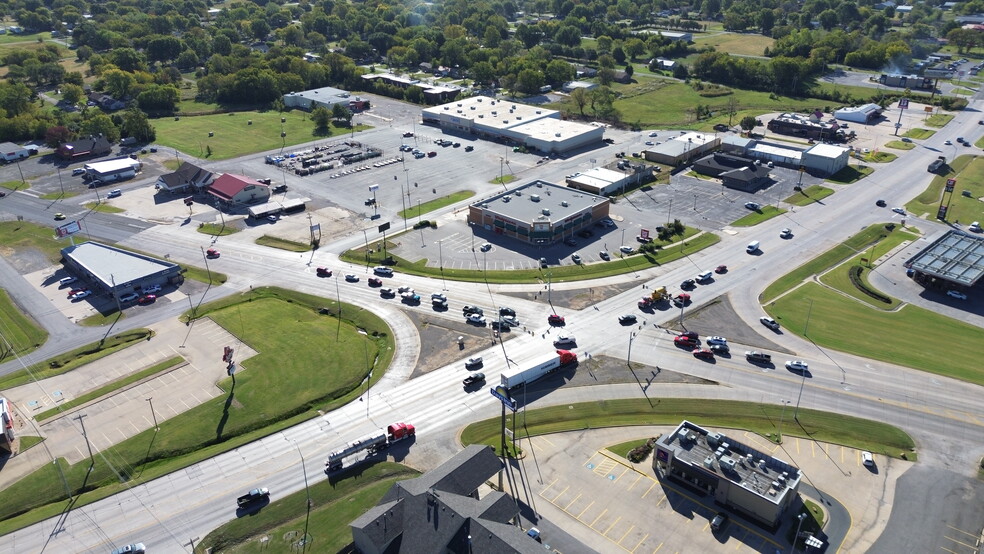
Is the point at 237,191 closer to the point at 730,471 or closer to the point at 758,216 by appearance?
the point at 758,216

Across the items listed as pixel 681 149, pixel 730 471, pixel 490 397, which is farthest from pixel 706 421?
pixel 681 149

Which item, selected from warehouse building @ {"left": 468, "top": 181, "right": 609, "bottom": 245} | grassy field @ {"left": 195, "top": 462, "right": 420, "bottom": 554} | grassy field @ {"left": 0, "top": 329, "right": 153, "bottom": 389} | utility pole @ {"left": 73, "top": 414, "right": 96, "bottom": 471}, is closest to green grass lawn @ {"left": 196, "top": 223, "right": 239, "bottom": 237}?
grassy field @ {"left": 0, "top": 329, "right": 153, "bottom": 389}

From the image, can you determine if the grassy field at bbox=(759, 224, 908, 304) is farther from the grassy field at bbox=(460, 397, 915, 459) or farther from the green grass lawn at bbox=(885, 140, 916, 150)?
the green grass lawn at bbox=(885, 140, 916, 150)

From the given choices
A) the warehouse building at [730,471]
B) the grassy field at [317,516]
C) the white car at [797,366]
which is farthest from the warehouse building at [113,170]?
the white car at [797,366]

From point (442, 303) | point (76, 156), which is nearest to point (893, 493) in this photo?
point (442, 303)

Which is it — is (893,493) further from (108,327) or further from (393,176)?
(393,176)

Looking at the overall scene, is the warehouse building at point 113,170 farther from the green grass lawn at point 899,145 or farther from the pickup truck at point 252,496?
the green grass lawn at point 899,145
